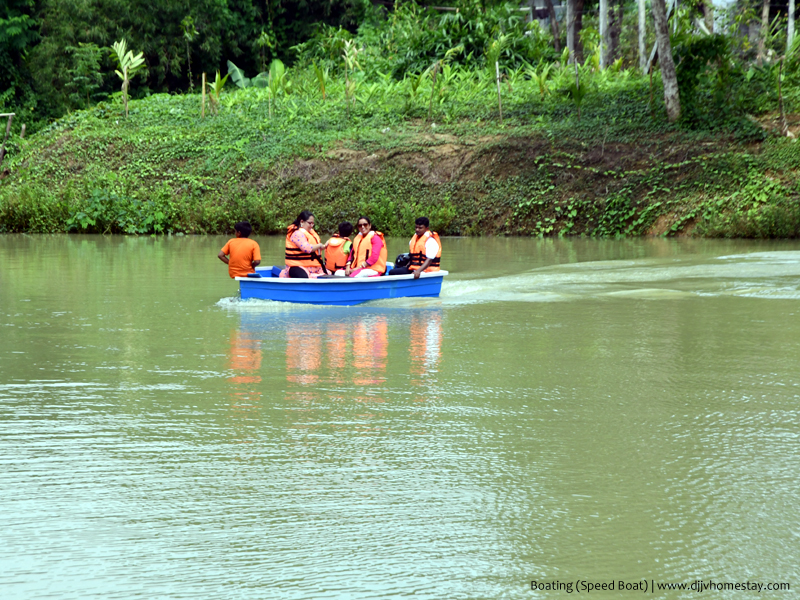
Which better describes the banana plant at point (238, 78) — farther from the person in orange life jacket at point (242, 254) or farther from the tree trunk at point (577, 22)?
the person in orange life jacket at point (242, 254)

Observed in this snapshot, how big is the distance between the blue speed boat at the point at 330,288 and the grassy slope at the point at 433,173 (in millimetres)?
13206

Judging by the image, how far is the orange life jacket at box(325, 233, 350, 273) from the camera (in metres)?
12.5

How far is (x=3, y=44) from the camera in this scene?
1425 inches

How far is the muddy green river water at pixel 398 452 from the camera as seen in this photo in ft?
12.4

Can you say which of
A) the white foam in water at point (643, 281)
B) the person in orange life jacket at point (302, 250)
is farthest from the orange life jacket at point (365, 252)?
the white foam in water at point (643, 281)

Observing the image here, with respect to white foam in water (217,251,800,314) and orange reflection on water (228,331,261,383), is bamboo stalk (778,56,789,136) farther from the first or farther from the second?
orange reflection on water (228,331,261,383)

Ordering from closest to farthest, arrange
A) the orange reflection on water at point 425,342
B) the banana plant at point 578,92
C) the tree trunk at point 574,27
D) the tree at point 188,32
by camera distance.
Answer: the orange reflection on water at point 425,342, the banana plant at point 578,92, the tree trunk at point 574,27, the tree at point 188,32

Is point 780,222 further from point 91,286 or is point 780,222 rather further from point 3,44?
point 3,44

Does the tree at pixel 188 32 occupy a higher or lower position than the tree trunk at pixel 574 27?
higher

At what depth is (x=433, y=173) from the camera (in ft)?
87.1

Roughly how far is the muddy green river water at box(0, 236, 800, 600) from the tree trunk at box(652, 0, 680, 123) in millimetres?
15529

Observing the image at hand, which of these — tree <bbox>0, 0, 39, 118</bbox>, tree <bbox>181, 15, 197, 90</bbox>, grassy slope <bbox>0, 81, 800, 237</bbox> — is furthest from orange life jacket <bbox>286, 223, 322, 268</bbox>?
tree <bbox>0, 0, 39, 118</bbox>

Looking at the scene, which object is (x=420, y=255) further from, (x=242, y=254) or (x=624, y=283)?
(x=624, y=283)

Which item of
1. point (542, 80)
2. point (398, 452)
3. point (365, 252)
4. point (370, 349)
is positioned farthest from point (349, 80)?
point (398, 452)
